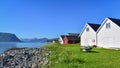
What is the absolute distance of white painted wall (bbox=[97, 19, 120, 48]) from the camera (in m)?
35.8

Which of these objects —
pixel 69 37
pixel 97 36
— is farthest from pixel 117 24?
pixel 69 37

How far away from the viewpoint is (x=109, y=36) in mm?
37719

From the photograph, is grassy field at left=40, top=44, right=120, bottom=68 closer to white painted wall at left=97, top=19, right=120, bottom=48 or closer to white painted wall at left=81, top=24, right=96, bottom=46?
white painted wall at left=97, top=19, right=120, bottom=48

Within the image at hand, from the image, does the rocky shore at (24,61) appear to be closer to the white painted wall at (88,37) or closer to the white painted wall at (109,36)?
the white painted wall at (109,36)

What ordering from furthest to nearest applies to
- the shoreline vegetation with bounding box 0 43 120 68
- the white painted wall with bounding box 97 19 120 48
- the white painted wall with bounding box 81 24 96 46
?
1. the white painted wall with bounding box 81 24 96 46
2. the white painted wall with bounding box 97 19 120 48
3. the shoreline vegetation with bounding box 0 43 120 68

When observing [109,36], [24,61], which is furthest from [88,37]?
[24,61]

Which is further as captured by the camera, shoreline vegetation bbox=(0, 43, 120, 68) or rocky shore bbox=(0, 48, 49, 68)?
rocky shore bbox=(0, 48, 49, 68)

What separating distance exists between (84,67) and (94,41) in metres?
28.2

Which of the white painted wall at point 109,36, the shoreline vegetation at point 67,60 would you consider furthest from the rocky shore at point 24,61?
the white painted wall at point 109,36

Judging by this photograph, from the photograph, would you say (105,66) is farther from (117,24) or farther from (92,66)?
(117,24)

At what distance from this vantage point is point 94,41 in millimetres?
42750

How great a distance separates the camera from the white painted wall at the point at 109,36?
117ft

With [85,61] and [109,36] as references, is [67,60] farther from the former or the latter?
[109,36]

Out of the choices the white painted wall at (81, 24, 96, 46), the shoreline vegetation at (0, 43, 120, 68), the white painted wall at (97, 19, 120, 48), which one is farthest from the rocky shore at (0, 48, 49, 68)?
the white painted wall at (81, 24, 96, 46)
